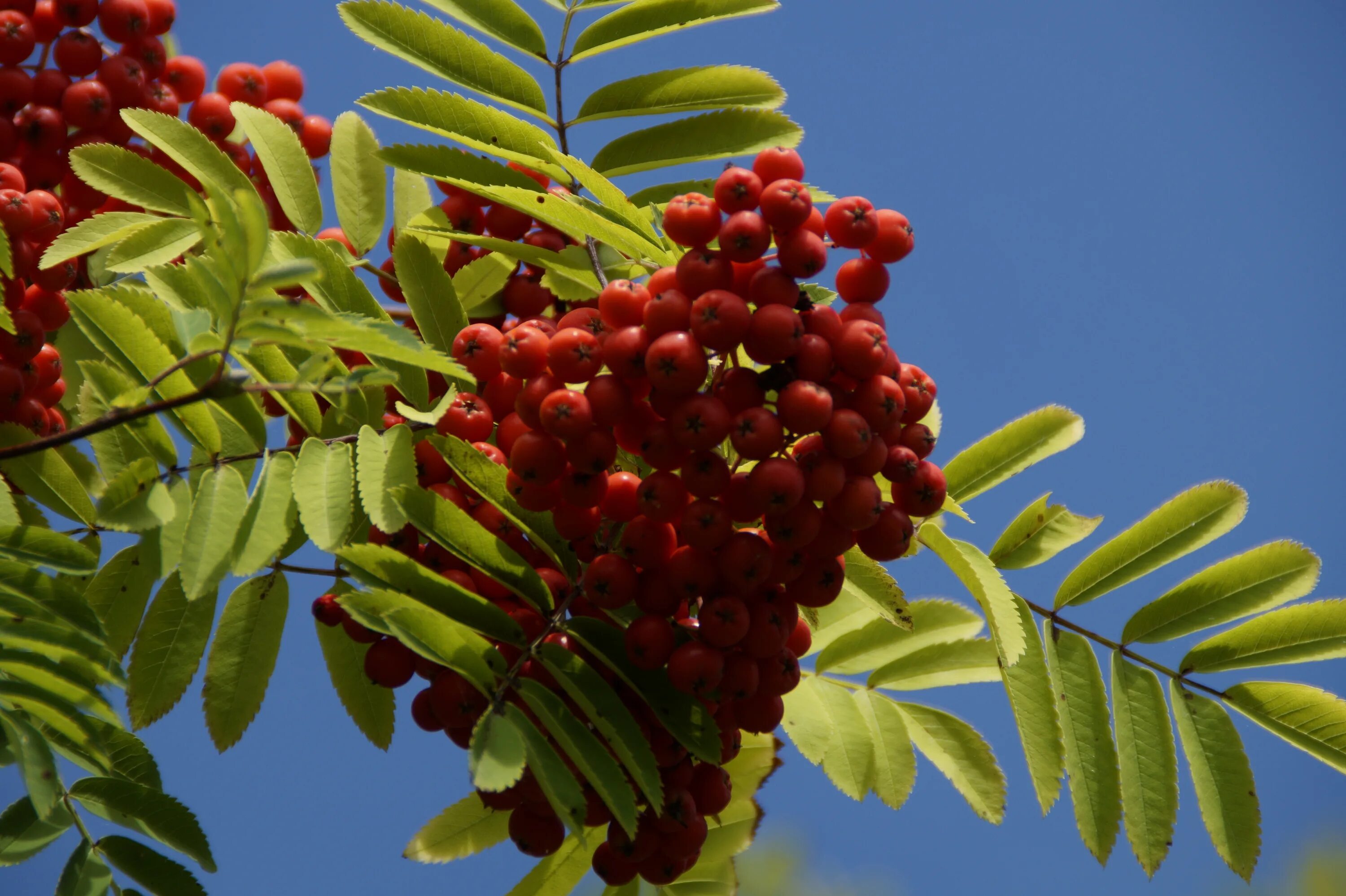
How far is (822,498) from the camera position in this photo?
1.87 m

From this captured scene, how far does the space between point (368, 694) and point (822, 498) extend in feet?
3.47

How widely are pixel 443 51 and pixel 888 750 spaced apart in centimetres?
175

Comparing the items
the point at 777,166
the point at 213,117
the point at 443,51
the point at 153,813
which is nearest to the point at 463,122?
the point at 443,51

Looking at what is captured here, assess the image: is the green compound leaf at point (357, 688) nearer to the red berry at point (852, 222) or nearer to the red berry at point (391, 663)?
the red berry at point (391, 663)

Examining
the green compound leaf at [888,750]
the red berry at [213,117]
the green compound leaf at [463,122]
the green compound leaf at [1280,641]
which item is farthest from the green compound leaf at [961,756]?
the red berry at [213,117]

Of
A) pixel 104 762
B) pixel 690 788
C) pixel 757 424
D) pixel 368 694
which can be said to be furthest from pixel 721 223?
pixel 104 762

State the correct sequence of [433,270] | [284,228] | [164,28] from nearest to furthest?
[433,270] → [284,228] → [164,28]

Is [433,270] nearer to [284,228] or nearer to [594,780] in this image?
[284,228]

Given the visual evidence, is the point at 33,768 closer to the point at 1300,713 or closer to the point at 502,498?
the point at 502,498

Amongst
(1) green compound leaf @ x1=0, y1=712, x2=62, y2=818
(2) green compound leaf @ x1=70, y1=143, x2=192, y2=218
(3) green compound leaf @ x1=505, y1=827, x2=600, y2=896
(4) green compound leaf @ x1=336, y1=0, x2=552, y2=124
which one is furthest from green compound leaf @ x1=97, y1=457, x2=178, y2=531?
(3) green compound leaf @ x1=505, y1=827, x2=600, y2=896

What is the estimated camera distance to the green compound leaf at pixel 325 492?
1.78 m

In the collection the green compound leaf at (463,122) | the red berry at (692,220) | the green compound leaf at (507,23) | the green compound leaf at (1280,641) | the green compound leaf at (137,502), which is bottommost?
the green compound leaf at (1280,641)

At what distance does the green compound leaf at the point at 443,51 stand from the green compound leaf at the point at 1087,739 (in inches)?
62.1

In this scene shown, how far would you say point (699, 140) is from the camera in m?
2.41
